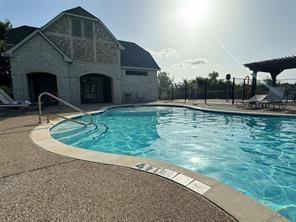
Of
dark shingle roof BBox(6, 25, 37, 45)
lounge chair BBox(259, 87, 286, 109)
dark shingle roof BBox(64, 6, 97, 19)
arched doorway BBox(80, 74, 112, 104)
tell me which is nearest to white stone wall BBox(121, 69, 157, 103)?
arched doorway BBox(80, 74, 112, 104)

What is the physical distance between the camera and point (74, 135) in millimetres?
7551

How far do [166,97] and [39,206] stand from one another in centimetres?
2655

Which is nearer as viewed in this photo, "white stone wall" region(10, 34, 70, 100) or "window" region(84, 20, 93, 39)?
"white stone wall" region(10, 34, 70, 100)

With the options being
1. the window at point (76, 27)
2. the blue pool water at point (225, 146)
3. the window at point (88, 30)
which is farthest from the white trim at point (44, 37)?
the blue pool water at point (225, 146)

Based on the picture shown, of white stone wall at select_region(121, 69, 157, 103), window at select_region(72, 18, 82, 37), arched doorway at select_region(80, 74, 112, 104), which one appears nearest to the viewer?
window at select_region(72, 18, 82, 37)

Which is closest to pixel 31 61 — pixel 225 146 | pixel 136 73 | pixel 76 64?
pixel 76 64

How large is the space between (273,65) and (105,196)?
19148 mm

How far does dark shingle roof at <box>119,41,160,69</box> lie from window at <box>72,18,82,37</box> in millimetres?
5240

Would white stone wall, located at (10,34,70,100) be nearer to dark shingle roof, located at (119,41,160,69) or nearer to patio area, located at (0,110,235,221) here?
dark shingle roof, located at (119,41,160,69)

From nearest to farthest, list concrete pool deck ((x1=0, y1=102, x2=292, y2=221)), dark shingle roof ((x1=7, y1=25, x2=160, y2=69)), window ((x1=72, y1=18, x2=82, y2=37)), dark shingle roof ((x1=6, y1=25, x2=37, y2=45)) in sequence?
concrete pool deck ((x1=0, y1=102, x2=292, y2=221)) < dark shingle roof ((x1=6, y1=25, x2=37, y2=45)) < window ((x1=72, y1=18, x2=82, y2=37)) < dark shingle roof ((x1=7, y1=25, x2=160, y2=69))

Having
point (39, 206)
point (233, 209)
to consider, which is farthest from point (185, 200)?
point (39, 206)

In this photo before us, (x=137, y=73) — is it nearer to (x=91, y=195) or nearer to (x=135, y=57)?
(x=135, y=57)

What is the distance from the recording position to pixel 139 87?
22047 mm

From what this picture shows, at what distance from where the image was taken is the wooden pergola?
49.8 feet
